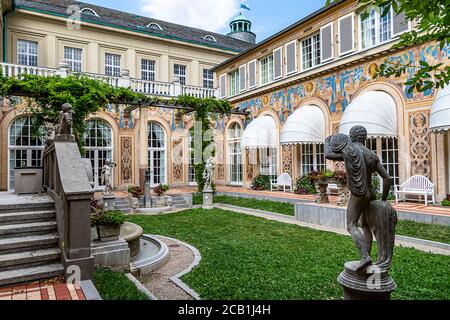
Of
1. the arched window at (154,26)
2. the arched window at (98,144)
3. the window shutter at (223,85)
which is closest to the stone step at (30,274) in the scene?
the arched window at (98,144)

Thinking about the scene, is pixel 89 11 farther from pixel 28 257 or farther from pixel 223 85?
pixel 28 257

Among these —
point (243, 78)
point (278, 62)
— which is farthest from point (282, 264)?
point (243, 78)

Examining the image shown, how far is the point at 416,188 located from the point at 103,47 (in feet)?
70.7

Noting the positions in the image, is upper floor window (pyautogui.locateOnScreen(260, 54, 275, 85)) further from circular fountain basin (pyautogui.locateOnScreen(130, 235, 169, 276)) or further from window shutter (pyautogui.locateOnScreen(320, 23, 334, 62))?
circular fountain basin (pyautogui.locateOnScreen(130, 235, 169, 276))

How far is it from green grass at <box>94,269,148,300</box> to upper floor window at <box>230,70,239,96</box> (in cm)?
1848

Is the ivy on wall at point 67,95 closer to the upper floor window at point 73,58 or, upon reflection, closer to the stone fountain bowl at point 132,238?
the upper floor window at point 73,58

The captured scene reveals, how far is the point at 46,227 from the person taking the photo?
5.33 meters

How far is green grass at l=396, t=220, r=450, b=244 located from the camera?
302 inches

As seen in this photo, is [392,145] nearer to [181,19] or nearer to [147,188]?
[147,188]

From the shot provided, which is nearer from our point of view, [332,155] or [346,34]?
[332,155]

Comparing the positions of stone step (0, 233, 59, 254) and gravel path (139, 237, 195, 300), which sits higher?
stone step (0, 233, 59, 254)

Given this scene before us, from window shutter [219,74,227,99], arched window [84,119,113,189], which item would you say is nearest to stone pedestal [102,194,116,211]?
Answer: arched window [84,119,113,189]

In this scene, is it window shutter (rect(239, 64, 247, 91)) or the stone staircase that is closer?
the stone staircase

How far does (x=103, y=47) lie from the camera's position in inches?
900
